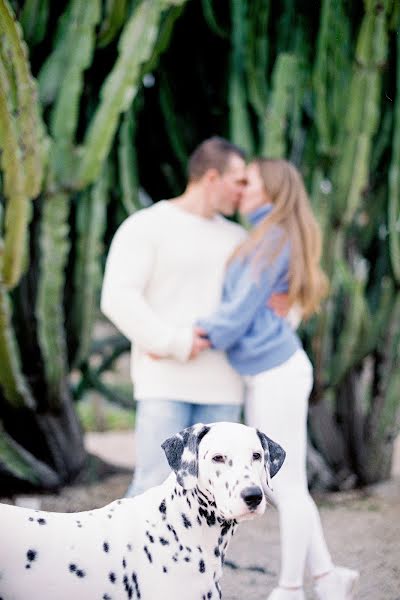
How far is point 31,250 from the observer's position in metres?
4.30

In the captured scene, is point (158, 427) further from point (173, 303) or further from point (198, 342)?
point (173, 303)

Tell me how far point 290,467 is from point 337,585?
1.31 ft

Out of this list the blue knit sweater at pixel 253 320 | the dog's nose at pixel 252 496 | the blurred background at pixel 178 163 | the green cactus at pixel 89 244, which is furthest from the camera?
the green cactus at pixel 89 244

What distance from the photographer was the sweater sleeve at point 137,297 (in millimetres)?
2727

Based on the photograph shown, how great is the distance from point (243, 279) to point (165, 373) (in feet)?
1.35

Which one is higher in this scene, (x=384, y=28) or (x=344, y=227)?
(x=384, y=28)

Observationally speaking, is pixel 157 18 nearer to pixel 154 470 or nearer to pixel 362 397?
pixel 154 470

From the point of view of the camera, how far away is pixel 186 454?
184 cm

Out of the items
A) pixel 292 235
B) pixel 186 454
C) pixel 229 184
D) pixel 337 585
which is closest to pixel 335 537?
pixel 337 585

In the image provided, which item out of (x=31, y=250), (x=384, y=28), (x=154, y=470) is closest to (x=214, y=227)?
(x=154, y=470)

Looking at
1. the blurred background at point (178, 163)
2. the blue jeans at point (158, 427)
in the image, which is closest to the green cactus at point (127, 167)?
the blurred background at point (178, 163)

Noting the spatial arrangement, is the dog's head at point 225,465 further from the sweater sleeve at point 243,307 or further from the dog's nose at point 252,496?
the sweater sleeve at point 243,307

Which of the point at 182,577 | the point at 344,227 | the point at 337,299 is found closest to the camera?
the point at 182,577

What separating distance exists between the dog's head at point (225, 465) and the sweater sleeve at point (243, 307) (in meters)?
0.86
